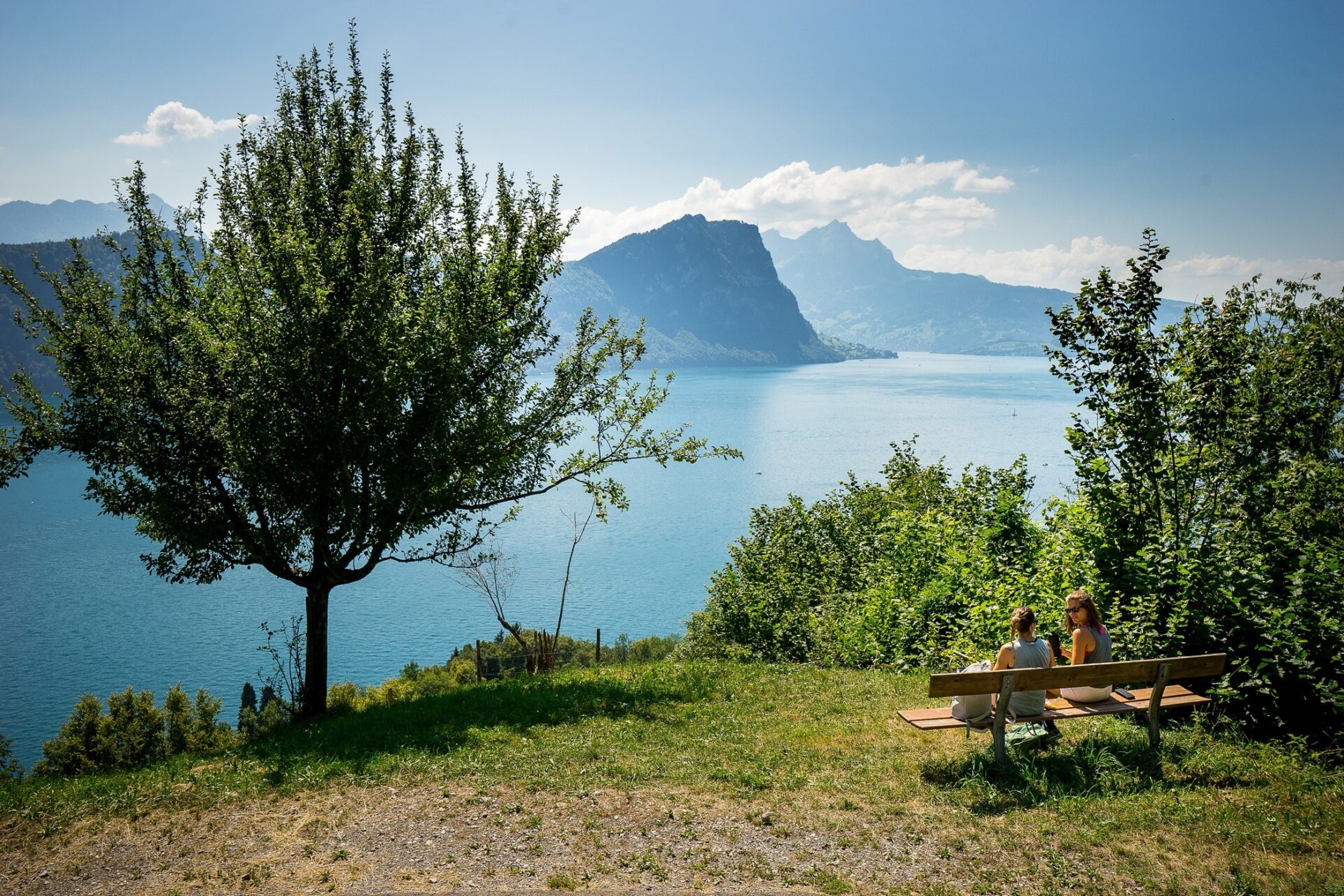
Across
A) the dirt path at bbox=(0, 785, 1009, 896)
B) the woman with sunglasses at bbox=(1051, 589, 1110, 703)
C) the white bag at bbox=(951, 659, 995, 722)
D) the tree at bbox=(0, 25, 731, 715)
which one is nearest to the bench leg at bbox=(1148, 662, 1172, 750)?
the woman with sunglasses at bbox=(1051, 589, 1110, 703)

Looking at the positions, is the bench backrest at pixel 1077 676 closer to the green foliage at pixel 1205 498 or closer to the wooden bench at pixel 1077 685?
the wooden bench at pixel 1077 685

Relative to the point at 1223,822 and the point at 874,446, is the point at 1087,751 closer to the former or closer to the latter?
the point at 1223,822

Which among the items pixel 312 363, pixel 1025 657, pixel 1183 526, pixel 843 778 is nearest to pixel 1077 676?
pixel 1025 657

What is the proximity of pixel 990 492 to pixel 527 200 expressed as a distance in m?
11.8

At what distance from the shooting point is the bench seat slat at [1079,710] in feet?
23.9

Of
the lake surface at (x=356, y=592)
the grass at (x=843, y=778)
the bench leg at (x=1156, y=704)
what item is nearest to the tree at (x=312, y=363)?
the grass at (x=843, y=778)

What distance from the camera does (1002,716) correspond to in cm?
694

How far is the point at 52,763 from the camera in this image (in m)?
37.2

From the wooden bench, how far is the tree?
26.8 ft

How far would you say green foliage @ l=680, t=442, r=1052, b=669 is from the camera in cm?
1315

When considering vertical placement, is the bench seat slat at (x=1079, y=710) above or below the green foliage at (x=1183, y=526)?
below

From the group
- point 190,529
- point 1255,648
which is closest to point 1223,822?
point 1255,648

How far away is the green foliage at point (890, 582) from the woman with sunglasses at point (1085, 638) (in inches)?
106

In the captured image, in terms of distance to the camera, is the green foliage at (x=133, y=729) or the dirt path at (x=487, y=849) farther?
the green foliage at (x=133, y=729)
